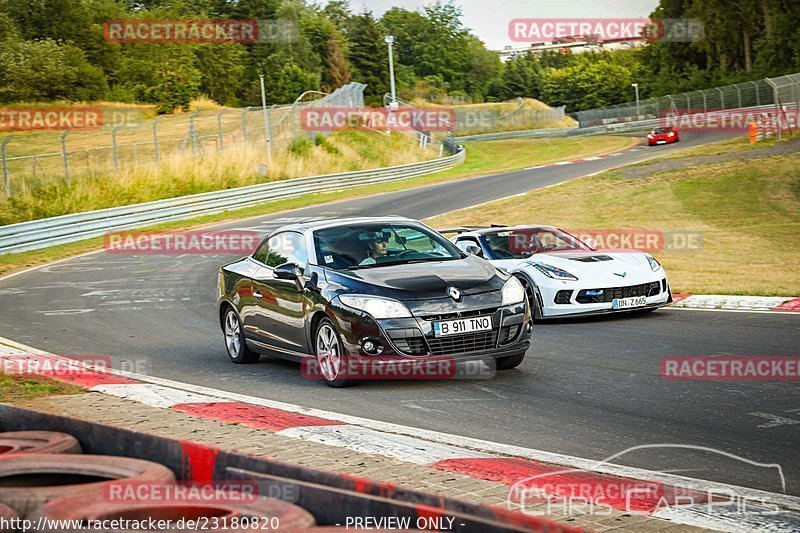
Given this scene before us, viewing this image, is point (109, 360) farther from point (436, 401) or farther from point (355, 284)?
point (436, 401)

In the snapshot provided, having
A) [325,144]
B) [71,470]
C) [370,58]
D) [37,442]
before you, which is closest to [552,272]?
[37,442]

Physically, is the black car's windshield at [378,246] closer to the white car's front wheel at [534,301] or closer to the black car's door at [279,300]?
the black car's door at [279,300]

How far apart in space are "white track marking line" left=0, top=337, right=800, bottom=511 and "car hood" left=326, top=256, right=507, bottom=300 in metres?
1.28

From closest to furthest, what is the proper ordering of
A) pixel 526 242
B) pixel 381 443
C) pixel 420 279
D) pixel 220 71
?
pixel 381 443
pixel 420 279
pixel 526 242
pixel 220 71

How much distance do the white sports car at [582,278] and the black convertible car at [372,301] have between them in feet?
9.15

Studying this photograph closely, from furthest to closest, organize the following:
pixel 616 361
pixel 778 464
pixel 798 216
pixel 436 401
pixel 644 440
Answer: pixel 798 216 → pixel 616 361 → pixel 436 401 → pixel 644 440 → pixel 778 464

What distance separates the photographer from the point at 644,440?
681 centimetres

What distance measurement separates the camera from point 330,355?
9.37m

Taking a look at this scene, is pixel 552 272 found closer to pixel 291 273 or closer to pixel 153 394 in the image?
pixel 291 273

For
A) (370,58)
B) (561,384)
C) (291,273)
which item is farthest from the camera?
(370,58)

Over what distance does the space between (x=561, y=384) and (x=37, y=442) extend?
5.15m

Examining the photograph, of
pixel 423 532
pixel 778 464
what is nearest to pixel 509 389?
pixel 778 464

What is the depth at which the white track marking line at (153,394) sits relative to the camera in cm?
887

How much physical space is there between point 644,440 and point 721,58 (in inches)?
3577
